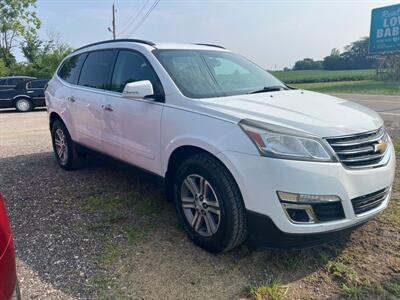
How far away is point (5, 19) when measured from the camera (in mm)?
31391

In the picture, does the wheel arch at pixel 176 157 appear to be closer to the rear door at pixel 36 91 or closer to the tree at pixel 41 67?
the rear door at pixel 36 91

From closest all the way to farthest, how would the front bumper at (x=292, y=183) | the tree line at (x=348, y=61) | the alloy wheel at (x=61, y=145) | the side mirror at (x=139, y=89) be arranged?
the front bumper at (x=292, y=183), the side mirror at (x=139, y=89), the alloy wheel at (x=61, y=145), the tree line at (x=348, y=61)

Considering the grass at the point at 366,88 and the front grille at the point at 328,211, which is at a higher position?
the front grille at the point at 328,211

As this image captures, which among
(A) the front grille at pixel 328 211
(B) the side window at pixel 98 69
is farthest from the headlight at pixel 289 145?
(B) the side window at pixel 98 69

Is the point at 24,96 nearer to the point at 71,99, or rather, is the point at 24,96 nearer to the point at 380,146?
the point at 71,99

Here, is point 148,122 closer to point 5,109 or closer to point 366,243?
point 366,243

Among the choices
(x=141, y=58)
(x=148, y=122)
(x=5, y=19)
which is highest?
(x=5, y=19)

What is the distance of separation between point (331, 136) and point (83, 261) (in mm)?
2198

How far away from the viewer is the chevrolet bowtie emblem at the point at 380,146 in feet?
8.98

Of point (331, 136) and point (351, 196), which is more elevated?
point (331, 136)

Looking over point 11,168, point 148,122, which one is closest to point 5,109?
point 11,168

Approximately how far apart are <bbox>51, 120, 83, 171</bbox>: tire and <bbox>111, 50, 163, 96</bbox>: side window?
59.9 inches

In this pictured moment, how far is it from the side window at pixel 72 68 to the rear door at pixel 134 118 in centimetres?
114

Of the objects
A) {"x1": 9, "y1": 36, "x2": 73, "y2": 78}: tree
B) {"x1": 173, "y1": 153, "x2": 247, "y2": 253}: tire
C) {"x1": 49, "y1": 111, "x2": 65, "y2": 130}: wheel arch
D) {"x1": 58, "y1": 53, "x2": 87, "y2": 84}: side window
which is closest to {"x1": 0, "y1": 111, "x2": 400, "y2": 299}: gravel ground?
{"x1": 173, "y1": 153, "x2": 247, "y2": 253}: tire
